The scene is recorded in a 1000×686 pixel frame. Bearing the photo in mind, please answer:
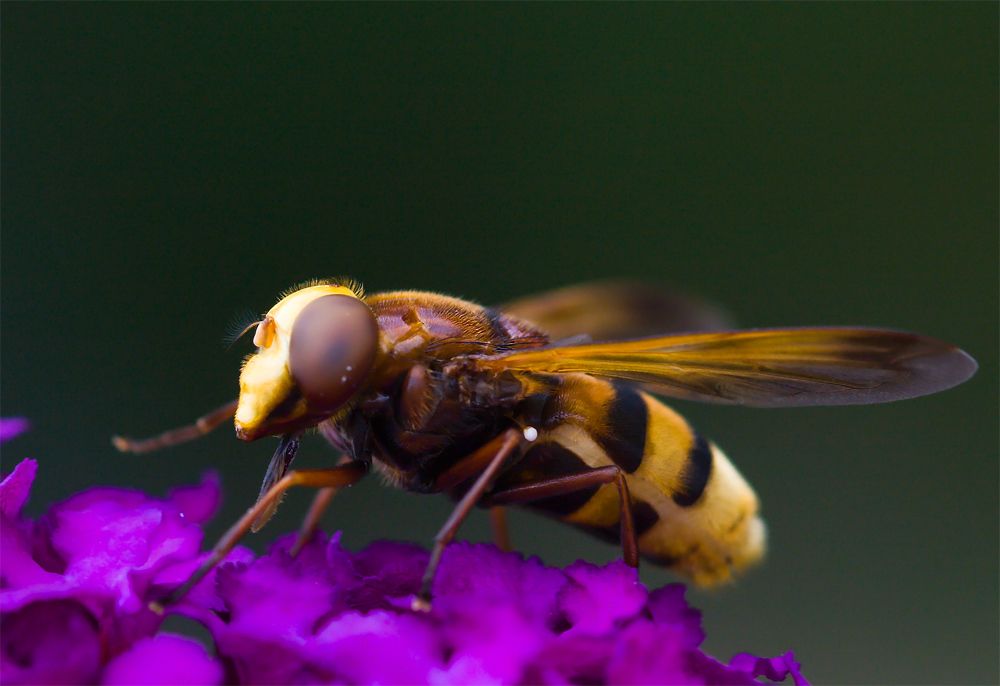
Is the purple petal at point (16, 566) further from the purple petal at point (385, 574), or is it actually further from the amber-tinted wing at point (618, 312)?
the amber-tinted wing at point (618, 312)

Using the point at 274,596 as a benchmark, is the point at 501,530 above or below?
below

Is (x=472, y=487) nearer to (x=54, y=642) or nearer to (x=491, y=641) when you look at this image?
(x=491, y=641)

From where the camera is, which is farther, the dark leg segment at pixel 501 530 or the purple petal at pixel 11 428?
the dark leg segment at pixel 501 530

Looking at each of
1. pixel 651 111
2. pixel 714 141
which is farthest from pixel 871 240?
A: pixel 651 111

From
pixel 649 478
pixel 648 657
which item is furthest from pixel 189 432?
pixel 648 657

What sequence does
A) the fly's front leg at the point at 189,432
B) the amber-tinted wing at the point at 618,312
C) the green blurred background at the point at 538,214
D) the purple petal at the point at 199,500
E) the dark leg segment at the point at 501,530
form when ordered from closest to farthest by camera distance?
the purple petal at the point at 199,500
the fly's front leg at the point at 189,432
the dark leg segment at the point at 501,530
the amber-tinted wing at the point at 618,312
the green blurred background at the point at 538,214

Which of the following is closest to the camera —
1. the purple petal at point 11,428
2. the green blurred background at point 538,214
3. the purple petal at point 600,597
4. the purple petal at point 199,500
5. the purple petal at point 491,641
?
the purple petal at point 491,641

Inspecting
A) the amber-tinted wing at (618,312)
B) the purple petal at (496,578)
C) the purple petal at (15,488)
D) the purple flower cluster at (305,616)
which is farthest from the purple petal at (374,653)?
the amber-tinted wing at (618,312)

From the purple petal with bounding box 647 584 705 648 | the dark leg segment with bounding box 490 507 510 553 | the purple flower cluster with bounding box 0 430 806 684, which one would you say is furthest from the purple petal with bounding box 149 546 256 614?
the dark leg segment with bounding box 490 507 510 553
